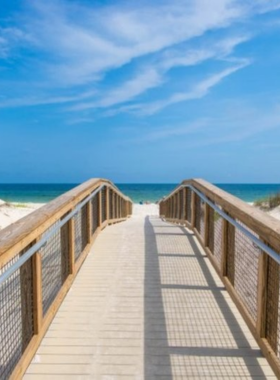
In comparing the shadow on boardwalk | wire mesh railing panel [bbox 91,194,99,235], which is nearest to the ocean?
wire mesh railing panel [bbox 91,194,99,235]

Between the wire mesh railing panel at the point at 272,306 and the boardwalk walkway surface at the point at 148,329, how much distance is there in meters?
0.16

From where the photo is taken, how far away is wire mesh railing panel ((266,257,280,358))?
287 cm

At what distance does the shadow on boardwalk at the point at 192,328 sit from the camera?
9.29 ft

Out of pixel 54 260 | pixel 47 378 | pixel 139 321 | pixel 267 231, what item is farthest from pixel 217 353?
pixel 54 260

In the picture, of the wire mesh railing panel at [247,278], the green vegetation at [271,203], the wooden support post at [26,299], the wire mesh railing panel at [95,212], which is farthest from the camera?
the green vegetation at [271,203]

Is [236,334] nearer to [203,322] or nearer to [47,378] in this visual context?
[203,322]

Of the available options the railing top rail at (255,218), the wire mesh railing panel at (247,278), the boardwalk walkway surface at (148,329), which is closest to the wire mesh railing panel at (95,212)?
the boardwalk walkway surface at (148,329)

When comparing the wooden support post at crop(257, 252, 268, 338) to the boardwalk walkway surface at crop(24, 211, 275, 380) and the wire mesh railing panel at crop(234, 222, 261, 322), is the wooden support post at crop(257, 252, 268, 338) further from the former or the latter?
the wire mesh railing panel at crop(234, 222, 261, 322)

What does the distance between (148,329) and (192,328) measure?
0.39 meters

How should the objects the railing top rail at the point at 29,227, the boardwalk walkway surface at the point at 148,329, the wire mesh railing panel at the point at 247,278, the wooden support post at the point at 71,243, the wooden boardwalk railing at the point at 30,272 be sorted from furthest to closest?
1. the wire mesh railing panel at the point at 247,278
2. the wooden support post at the point at 71,243
3. the boardwalk walkway surface at the point at 148,329
4. the wooden boardwalk railing at the point at 30,272
5. the railing top rail at the point at 29,227

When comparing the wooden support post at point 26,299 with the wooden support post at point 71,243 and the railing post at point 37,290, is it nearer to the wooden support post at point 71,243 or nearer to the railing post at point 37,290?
the railing post at point 37,290

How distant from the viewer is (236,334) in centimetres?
335

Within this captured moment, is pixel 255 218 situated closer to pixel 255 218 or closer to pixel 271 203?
pixel 255 218

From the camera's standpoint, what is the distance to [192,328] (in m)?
3.46
